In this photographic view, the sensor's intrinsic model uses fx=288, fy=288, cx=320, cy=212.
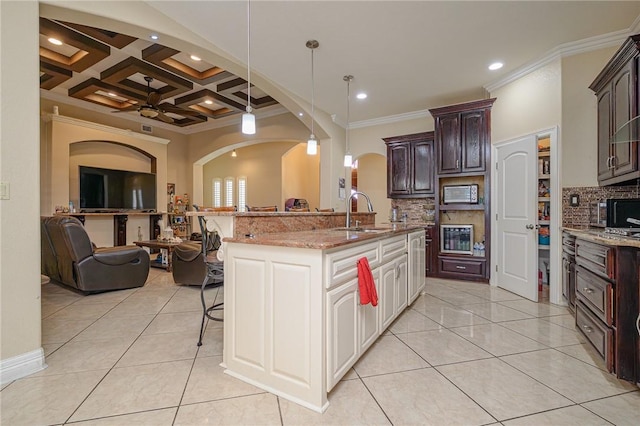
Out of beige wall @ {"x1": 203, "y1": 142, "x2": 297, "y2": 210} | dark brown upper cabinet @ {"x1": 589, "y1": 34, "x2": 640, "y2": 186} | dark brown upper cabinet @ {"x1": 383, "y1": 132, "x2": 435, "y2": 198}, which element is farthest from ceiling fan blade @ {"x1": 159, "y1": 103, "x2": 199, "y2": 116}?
dark brown upper cabinet @ {"x1": 589, "y1": 34, "x2": 640, "y2": 186}

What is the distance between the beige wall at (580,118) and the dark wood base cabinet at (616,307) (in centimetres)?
164

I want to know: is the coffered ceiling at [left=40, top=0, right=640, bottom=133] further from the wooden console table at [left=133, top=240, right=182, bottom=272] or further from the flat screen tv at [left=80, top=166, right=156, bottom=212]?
the wooden console table at [left=133, top=240, right=182, bottom=272]

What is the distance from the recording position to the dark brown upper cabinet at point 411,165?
509 cm

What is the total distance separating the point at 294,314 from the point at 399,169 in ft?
14.1

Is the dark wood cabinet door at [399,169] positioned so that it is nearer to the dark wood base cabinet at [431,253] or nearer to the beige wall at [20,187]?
the dark wood base cabinet at [431,253]

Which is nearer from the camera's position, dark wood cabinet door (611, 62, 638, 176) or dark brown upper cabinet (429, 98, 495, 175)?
dark wood cabinet door (611, 62, 638, 176)

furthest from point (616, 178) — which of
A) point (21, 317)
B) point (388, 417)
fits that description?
point (21, 317)

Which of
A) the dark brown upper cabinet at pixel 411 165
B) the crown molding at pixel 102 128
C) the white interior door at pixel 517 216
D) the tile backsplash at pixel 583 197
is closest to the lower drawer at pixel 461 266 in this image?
the white interior door at pixel 517 216

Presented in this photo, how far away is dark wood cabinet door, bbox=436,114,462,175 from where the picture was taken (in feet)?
15.1

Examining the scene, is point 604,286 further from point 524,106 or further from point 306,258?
point 524,106

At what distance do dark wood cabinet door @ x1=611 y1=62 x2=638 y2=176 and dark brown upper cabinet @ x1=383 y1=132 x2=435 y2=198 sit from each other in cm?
244

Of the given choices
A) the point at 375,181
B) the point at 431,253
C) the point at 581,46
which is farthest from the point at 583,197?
the point at 375,181

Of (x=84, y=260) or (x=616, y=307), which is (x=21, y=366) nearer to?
(x=84, y=260)

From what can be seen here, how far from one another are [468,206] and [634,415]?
325 centimetres
